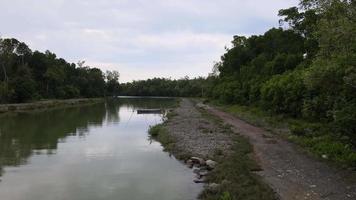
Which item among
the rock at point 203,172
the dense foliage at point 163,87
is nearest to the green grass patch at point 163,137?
the rock at point 203,172

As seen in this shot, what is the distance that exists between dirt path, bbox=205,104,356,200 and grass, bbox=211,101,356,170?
76 centimetres

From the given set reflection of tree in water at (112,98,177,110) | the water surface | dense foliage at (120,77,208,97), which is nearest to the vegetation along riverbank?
the water surface

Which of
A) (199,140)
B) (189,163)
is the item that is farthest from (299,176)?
(199,140)

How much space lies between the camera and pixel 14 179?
16.5 metres

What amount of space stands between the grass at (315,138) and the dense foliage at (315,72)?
0.62 m

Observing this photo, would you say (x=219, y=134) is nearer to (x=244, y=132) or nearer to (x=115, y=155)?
(x=244, y=132)

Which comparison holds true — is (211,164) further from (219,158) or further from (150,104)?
(150,104)

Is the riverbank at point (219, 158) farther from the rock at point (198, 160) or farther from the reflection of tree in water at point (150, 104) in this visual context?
the reflection of tree in water at point (150, 104)

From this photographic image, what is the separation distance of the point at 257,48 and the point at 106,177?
60.8m

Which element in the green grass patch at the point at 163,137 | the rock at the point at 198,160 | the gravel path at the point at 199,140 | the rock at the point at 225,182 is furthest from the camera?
the green grass patch at the point at 163,137

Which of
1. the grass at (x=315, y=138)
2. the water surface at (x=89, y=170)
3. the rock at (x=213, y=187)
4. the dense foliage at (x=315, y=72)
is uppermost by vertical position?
the dense foliage at (x=315, y=72)

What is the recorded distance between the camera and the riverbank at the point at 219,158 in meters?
13.2

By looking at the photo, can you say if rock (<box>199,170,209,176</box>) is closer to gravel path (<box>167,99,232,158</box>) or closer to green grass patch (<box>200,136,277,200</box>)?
green grass patch (<box>200,136,277,200</box>)

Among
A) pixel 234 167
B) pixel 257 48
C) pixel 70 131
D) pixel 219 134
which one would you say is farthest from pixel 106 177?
pixel 257 48
